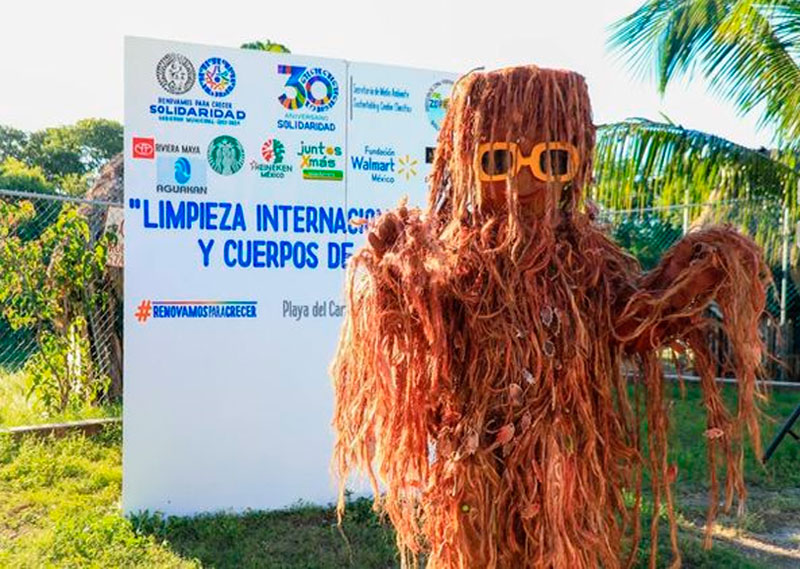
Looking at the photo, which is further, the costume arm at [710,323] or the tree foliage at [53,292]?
the tree foliage at [53,292]

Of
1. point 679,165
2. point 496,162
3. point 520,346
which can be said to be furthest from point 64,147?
point 520,346

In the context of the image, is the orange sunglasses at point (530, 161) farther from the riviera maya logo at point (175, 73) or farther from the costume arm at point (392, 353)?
the riviera maya logo at point (175, 73)

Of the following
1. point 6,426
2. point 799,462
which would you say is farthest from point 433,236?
point 799,462

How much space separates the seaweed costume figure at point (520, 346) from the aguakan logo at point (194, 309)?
2.50 meters

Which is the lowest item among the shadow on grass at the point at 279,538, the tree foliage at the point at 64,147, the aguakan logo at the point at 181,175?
the shadow on grass at the point at 279,538

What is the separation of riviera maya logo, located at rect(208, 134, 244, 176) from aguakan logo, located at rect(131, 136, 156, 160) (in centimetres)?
29

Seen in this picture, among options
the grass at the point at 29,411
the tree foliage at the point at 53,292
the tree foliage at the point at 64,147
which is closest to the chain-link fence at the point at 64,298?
the tree foliage at the point at 53,292

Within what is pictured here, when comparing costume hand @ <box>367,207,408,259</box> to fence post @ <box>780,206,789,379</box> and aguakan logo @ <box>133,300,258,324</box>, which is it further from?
fence post @ <box>780,206,789,379</box>

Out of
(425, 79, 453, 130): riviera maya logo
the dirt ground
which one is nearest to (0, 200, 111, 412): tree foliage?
(425, 79, 453, 130): riviera maya logo

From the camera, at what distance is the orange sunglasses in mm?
1857

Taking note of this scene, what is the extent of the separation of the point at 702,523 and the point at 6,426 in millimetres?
4757

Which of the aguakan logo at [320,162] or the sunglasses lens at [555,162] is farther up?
the aguakan logo at [320,162]

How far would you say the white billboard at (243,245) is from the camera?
407 centimetres

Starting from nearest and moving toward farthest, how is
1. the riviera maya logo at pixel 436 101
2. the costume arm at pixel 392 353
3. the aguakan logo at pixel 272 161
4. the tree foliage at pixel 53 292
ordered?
the costume arm at pixel 392 353 → the aguakan logo at pixel 272 161 → the riviera maya logo at pixel 436 101 → the tree foliage at pixel 53 292
